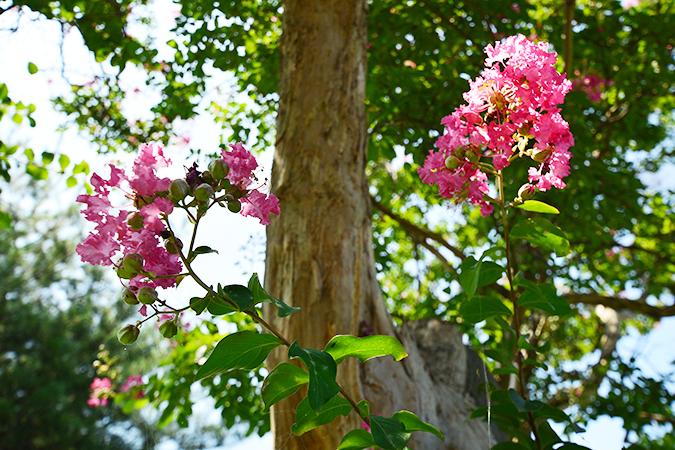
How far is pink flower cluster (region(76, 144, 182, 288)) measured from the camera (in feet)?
1.79

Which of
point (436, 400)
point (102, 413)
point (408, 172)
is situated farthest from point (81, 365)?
point (436, 400)

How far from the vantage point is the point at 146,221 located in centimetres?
54

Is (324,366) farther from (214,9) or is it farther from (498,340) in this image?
(498,340)

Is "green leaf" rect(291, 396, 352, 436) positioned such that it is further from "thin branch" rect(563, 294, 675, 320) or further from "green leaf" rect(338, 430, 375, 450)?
"thin branch" rect(563, 294, 675, 320)

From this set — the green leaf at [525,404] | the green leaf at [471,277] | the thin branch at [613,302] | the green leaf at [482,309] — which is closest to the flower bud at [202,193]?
the green leaf at [471,277]

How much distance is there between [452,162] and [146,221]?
1.61ft

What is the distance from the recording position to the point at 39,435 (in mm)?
7805

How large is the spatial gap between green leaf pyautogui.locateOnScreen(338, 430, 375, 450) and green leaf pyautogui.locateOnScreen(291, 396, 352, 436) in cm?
4

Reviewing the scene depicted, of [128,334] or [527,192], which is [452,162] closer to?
[527,192]

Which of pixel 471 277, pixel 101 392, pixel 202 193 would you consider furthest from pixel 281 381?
pixel 101 392

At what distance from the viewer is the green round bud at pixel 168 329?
0.58 m

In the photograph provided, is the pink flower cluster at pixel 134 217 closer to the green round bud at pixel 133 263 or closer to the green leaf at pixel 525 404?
the green round bud at pixel 133 263

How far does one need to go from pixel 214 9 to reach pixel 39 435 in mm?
8604

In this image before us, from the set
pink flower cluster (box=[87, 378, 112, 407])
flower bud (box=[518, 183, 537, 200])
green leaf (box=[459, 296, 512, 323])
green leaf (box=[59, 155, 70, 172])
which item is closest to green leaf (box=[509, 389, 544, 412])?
green leaf (box=[459, 296, 512, 323])
